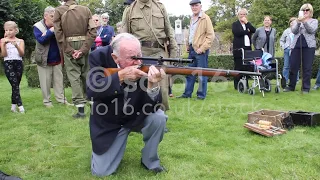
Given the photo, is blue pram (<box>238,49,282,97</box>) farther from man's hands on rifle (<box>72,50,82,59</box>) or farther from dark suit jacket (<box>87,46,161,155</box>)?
dark suit jacket (<box>87,46,161,155</box>)

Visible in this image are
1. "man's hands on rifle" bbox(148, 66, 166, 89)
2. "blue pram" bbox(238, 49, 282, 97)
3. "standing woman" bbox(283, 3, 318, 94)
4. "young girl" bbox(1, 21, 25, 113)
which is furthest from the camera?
"blue pram" bbox(238, 49, 282, 97)

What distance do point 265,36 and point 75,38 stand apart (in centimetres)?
546


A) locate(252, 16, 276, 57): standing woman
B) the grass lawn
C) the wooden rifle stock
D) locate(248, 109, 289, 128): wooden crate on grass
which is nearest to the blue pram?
locate(252, 16, 276, 57): standing woman

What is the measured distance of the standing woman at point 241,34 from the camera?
8758mm

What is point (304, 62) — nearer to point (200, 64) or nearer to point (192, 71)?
point (200, 64)

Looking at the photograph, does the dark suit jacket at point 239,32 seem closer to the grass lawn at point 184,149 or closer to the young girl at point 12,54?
the grass lawn at point 184,149

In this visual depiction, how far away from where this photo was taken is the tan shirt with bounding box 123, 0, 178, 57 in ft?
17.0

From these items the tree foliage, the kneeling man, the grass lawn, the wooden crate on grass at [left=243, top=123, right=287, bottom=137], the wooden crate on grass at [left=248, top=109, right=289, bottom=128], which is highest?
the tree foliage

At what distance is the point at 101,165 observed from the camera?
3330 mm

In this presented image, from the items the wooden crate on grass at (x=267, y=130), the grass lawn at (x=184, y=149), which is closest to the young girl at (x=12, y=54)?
the grass lawn at (x=184, y=149)

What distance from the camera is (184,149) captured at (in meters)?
4.06

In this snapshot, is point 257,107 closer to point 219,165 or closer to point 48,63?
point 219,165

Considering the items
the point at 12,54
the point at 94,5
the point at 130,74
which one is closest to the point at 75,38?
the point at 12,54

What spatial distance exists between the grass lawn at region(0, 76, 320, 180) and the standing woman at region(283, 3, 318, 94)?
2037 millimetres
